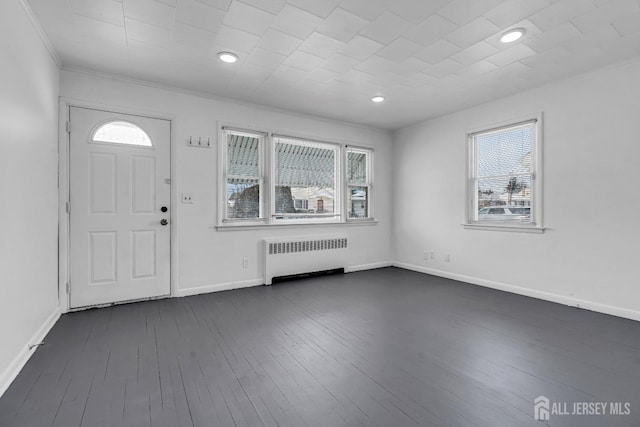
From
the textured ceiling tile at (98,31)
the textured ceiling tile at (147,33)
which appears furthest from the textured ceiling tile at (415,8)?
the textured ceiling tile at (98,31)

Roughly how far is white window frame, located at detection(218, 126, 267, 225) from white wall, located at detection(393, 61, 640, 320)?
292cm

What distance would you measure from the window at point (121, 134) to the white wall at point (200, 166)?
0.67ft

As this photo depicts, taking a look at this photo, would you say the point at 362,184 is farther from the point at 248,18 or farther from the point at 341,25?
the point at 248,18

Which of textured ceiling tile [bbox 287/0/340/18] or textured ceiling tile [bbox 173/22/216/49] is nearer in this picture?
textured ceiling tile [bbox 287/0/340/18]

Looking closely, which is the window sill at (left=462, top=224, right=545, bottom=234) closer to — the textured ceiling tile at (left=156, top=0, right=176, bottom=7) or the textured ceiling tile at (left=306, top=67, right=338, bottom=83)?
the textured ceiling tile at (left=306, top=67, right=338, bottom=83)

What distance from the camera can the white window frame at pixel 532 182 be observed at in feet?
12.1

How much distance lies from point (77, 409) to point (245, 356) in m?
0.99

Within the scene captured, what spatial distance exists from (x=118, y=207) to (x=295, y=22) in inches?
108

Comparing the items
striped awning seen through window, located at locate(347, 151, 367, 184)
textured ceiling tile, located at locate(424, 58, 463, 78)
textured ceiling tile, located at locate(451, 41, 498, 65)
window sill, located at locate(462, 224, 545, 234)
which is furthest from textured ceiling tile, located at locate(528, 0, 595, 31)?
striped awning seen through window, located at locate(347, 151, 367, 184)

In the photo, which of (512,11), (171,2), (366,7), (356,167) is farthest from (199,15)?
(356,167)

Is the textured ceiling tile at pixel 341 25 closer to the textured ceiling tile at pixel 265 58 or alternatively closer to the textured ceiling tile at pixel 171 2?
→ the textured ceiling tile at pixel 265 58

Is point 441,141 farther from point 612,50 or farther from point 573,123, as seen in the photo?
point 612,50

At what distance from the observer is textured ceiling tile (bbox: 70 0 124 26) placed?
2181 mm

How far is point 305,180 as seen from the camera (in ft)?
16.0
